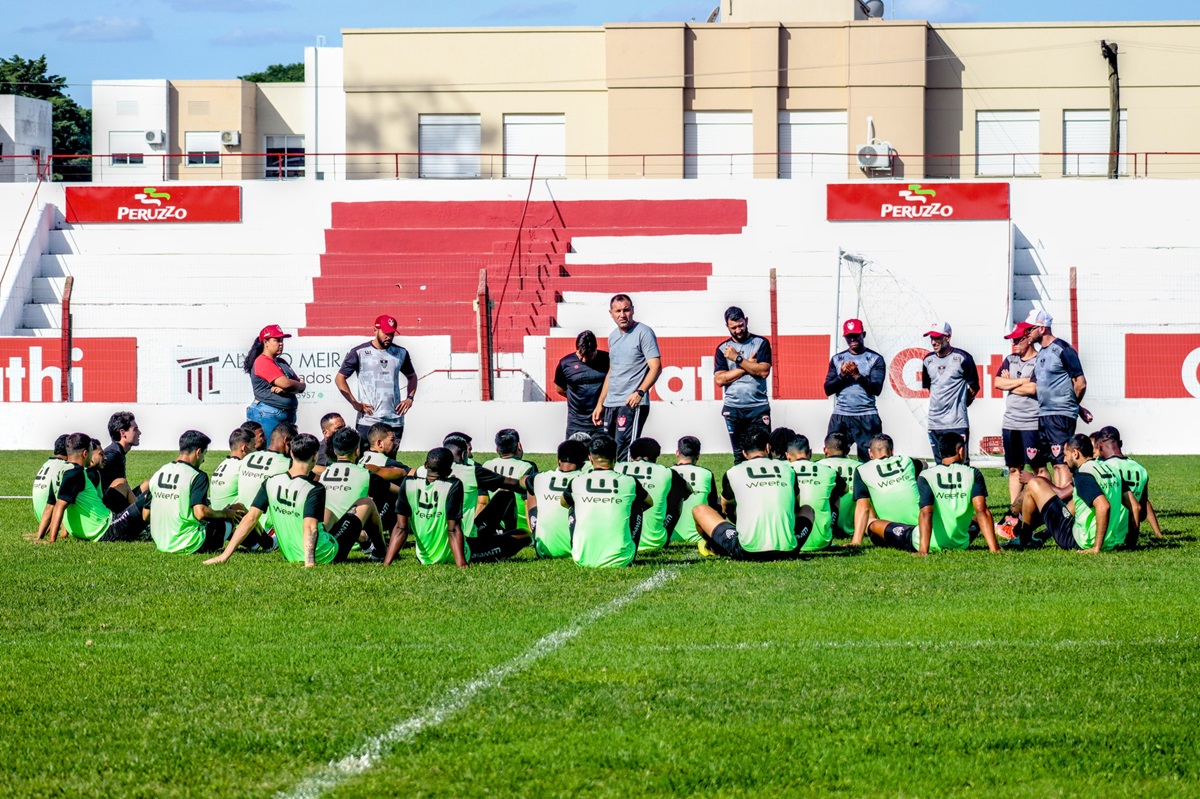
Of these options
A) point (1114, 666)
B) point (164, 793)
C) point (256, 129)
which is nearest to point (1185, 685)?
point (1114, 666)

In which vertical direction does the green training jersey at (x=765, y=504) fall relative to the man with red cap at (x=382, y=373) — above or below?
below

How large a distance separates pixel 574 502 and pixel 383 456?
8.13 ft

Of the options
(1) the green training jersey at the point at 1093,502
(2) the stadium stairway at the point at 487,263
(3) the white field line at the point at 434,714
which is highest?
(2) the stadium stairway at the point at 487,263

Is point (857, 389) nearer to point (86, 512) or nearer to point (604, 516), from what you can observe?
point (604, 516)

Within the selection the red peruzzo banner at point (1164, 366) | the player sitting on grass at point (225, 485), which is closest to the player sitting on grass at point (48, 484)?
the player sitting on grass at point (225, 485)

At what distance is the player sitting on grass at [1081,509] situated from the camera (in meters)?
10.8

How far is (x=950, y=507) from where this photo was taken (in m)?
11.1

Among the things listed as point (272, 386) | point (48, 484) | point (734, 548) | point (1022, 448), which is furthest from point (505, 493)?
point (1022, 448)

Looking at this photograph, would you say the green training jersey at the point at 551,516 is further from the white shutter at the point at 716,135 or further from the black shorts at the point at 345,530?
the white shutter at the point at 716,135

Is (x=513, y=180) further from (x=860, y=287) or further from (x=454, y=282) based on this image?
(x=860, y=287)

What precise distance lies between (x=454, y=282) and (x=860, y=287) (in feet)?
26.5

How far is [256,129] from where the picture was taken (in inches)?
1885

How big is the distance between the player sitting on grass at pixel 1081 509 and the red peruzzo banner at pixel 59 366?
17.8 m

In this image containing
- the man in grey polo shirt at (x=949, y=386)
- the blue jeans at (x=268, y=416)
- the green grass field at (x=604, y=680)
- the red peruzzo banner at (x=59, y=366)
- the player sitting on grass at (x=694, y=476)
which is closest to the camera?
the green grass field at (x=604, y=680)
